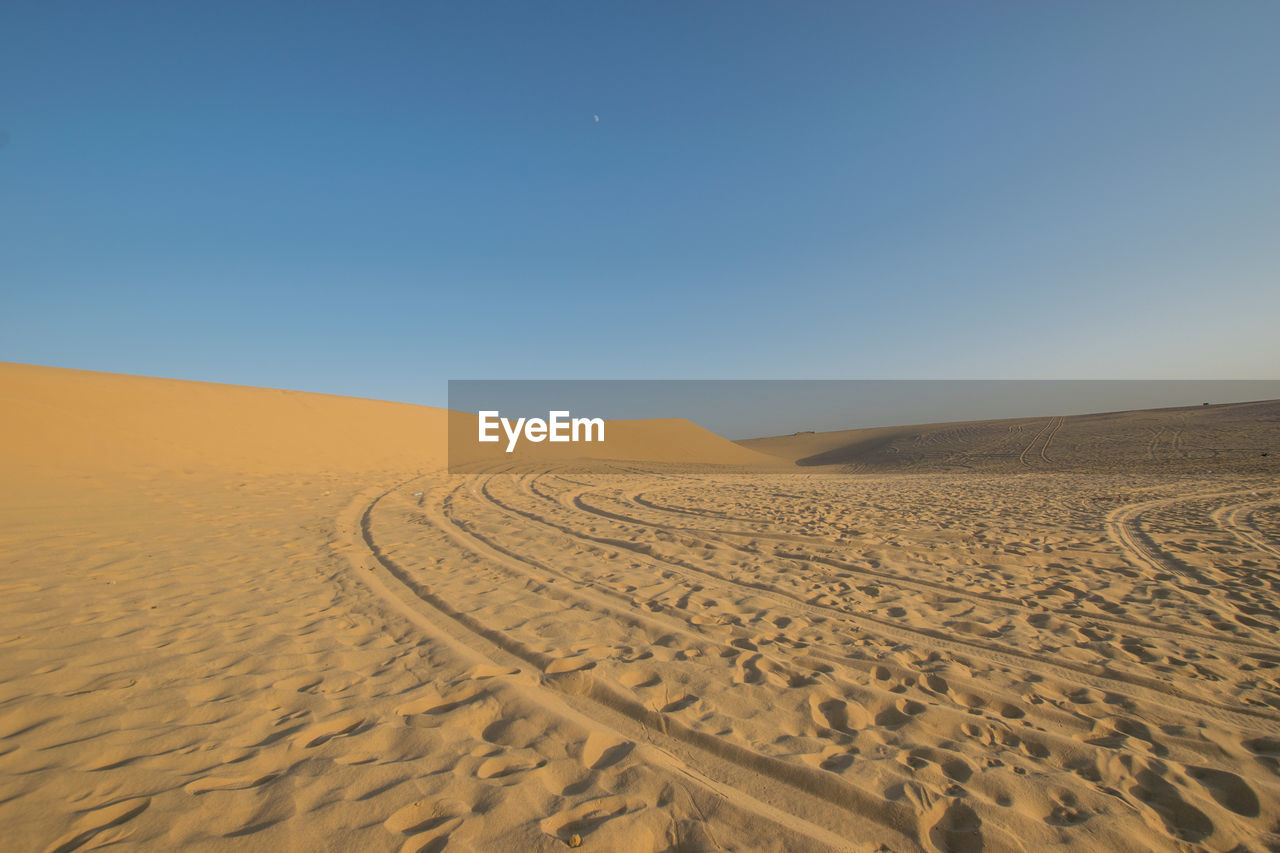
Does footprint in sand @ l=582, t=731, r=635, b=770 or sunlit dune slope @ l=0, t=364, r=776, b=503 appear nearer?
footprint in sand @ l=582, t=731, r=635, b=770

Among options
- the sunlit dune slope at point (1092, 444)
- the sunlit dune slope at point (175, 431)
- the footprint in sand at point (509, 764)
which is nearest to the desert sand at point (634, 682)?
the footprint in sand at point (509, 764)

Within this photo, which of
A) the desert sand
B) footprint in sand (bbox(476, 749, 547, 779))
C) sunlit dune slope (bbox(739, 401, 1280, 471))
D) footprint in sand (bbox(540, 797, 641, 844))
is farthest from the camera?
sunlit dune slope (bbox(739, 401, 1280, 471))

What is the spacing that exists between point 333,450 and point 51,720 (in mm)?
21277

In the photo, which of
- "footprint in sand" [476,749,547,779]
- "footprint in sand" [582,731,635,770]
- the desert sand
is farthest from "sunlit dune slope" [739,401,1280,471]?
"footprint in sand" [476,749,547,779]

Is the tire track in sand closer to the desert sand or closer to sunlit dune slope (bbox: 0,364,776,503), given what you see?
the desert sand

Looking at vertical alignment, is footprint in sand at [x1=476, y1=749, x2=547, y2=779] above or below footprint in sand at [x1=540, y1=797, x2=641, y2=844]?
below

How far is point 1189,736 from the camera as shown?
2.84m

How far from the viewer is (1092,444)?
2736 cm

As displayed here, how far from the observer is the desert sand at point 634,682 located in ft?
7.22

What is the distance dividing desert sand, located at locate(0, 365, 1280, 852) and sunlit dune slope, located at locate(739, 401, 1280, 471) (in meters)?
16.9

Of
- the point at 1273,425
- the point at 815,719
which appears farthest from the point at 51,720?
the point at 1273,425

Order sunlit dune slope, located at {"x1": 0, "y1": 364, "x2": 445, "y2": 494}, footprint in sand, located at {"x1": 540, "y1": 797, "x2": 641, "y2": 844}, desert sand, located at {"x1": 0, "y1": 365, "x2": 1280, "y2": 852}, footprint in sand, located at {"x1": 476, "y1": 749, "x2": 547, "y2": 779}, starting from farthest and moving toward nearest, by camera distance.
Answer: sunlit dune slope, located at {"x1": 0, "y1": 364, "x2": 445, "y2": 494} → footprint in sand, located at {"x1": 476, "y1": 749, "x2": 547, "y2": 779} → desert sand, located at {"x1": 0, "y1": 365, "x2": 1280, "y2": 852} → footprint in sand, located at {"x1": 540, "y1": 797, "x2": 641, "y2": 844}

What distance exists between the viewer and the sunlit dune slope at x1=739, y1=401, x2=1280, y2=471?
21.3 m

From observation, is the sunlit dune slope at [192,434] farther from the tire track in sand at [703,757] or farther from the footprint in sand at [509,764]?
the footprint in sand at [509,764]
